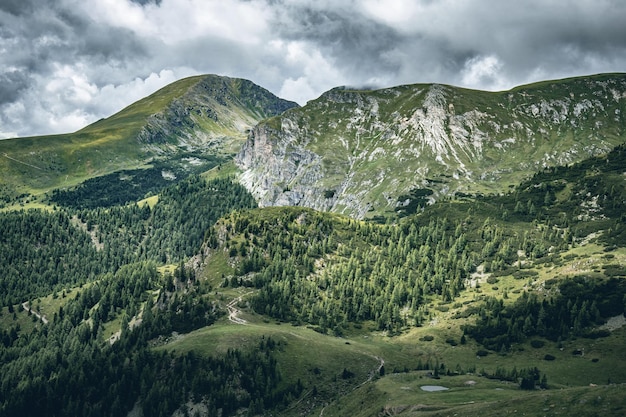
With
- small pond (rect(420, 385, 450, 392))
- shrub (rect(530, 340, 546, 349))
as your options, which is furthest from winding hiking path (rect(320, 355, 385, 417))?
shrub (rect(530, 340, 546, 349))

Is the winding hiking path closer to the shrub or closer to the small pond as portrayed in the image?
the small pond

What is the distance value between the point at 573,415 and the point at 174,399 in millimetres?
126188

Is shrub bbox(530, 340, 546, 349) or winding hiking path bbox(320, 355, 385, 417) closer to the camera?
winding hiking path bbox(320, 355, 385, 417)

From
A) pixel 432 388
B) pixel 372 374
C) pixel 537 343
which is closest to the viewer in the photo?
pixel 432 388

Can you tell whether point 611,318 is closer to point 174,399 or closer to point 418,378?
point 418,378

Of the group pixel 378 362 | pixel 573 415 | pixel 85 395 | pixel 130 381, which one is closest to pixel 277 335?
pixel 378 362

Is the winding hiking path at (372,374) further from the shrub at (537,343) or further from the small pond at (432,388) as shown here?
the shrub at (537,343)

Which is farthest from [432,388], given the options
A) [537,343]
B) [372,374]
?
[537,343]

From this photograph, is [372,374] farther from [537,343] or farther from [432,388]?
[537,343]

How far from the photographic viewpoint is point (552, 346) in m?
189

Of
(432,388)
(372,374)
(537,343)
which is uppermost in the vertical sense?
(432,388)

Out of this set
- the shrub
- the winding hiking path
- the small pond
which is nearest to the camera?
the small pond

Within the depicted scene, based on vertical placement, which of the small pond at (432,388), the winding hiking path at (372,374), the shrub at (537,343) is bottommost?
the winding hiking path at (372,374)

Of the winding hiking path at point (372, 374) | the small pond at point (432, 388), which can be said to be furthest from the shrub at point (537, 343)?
the small pond at point (432, 388)
